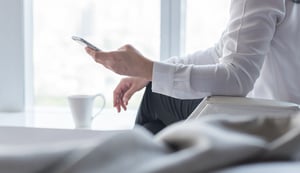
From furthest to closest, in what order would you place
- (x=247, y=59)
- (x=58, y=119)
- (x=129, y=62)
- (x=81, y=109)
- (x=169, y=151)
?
(x=58, y=119) → (x=81, y=109) → (x=129, y=62) → (x=247, y=59) → (x=169, y=151)

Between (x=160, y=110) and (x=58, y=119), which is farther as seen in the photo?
(x=58, y=119)

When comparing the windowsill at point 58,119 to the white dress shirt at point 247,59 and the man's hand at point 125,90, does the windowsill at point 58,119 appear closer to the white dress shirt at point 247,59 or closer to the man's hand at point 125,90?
Result: the man's hand at point 125,90

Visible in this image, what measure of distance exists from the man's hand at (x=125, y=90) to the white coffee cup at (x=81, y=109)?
0.34ft

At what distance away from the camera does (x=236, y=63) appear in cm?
126

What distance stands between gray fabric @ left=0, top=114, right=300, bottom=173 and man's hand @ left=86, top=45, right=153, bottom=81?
819mm

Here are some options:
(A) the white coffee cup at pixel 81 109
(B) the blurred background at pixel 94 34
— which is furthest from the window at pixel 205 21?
(A) the white coffee cup at pixel 81 109

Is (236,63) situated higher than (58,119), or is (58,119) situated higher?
(236,63)

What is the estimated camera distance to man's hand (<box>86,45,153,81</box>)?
134 cm

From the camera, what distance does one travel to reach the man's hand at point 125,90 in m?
1.64

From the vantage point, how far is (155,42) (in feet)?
6.59

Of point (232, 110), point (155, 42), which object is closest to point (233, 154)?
point (232, 110)

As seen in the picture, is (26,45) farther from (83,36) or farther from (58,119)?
(58,119)

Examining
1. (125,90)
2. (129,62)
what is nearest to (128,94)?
(125,90)

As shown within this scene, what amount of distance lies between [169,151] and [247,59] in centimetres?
81
